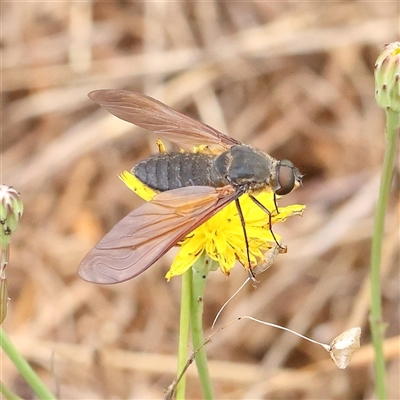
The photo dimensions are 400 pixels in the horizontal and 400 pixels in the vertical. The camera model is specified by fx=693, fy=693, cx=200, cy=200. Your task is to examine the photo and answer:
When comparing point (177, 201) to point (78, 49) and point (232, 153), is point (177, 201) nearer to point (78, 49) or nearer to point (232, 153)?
point (232, 153)

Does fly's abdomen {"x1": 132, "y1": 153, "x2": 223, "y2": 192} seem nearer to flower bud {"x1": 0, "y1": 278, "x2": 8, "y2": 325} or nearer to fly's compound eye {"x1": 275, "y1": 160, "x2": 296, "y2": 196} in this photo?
fly's compound eye {"x1": 275, "y1": 160, "x2": 296, "y2": 196}

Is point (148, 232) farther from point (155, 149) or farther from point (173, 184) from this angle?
point (155, 149)

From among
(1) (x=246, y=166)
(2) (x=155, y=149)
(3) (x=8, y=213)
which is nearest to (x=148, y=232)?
(3) (x=8, y=213)

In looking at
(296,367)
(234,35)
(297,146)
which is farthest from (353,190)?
(234,35)

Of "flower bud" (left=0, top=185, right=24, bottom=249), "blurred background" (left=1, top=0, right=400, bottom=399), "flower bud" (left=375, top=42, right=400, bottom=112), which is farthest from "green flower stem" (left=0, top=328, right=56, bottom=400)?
"blurred background" (left=1, top=0, right=400, bottom=399)

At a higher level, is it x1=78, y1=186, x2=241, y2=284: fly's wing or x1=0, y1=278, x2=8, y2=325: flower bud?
x1=78, y1=186, x2=241, y2=284: fly's wing

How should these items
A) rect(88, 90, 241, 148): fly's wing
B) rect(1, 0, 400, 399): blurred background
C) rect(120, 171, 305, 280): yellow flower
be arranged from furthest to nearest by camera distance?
rect(1, 0, 400, 399): blurred background → rect(88, 90, 241, 148): fly's wing → rect(120, 171, 305, 280): yellow flower
